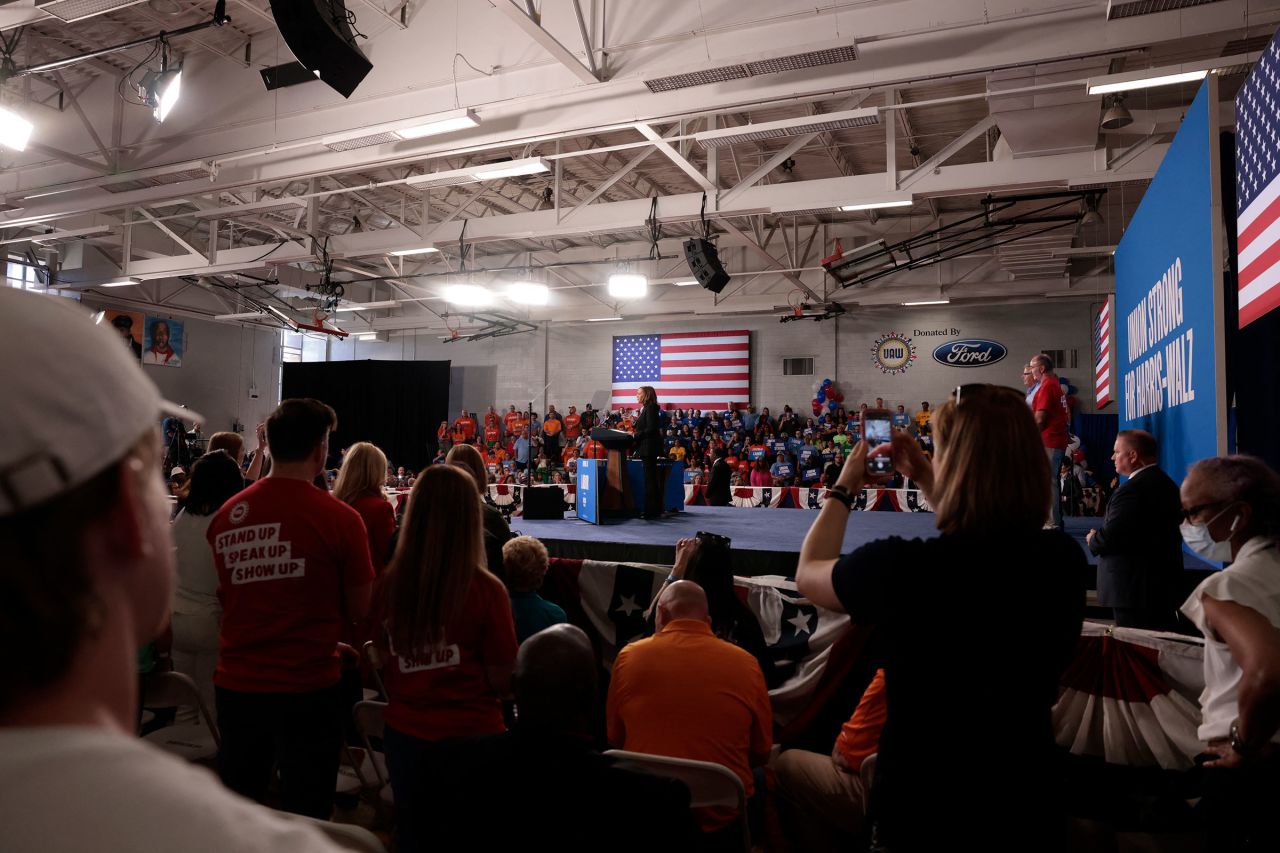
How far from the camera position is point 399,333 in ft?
72.0

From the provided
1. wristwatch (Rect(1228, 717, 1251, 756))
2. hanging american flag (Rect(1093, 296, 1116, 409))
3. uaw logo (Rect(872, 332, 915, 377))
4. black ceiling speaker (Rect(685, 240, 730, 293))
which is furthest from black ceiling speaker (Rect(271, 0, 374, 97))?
uaw logo (Rect(872, 332, 915, 377))

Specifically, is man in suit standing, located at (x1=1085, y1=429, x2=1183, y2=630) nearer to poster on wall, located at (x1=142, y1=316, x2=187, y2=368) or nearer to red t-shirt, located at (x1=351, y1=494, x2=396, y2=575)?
red t-shirt, located at (x1=351, y1=494, x2=396, y2=575)

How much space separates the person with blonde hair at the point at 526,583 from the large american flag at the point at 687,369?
14.7 meters

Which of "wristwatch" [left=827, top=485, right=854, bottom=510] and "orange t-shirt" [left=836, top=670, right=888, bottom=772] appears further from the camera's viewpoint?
"orange t-shirt" [left=836, top=670, right=888, bottom=772]

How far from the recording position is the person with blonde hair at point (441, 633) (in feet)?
6.66

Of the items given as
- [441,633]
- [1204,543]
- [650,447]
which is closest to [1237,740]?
[1204,543]

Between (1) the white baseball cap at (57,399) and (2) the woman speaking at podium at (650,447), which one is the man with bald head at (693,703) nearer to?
(1) the white baseball cap at (57,399)

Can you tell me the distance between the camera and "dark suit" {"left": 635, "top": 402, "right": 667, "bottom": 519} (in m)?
7.19

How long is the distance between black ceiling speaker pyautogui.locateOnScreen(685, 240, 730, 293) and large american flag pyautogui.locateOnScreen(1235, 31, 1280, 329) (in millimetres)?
5761

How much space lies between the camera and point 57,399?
41 cm

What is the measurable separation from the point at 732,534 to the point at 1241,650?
4158mm

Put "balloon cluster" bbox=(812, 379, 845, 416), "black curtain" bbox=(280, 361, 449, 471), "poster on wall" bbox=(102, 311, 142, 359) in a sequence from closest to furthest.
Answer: "poster on wall" bbox=(102, 311, 142, 359) → "balloon cluster" bbox=(812, 379, 845, 416) → "black curtain" bbox=(280, 361, 449, 471)

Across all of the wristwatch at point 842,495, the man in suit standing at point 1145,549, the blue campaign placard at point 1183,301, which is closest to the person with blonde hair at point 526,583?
the wristwatch at point 842,495

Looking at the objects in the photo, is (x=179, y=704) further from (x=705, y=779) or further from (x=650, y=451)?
(x=650, y=451)
